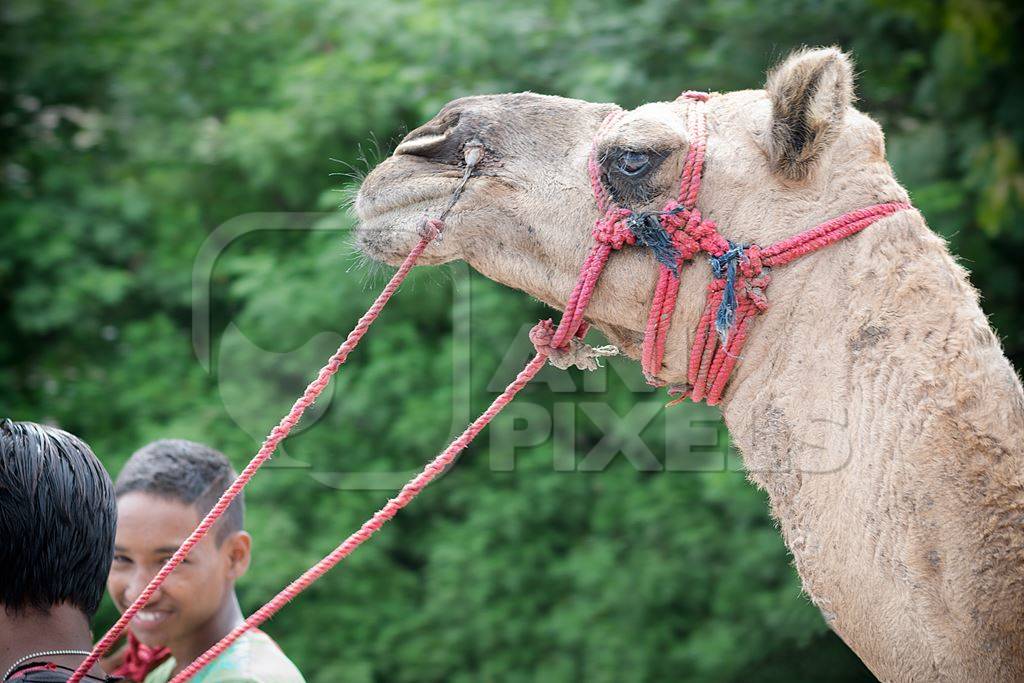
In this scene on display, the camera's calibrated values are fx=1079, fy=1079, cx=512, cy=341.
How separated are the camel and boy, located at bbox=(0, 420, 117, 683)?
0.81m

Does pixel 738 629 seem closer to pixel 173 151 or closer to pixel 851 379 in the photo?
pixel 851 379

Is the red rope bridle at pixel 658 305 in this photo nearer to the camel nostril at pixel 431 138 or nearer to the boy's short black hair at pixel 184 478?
the camel nostril at pixel 431 138

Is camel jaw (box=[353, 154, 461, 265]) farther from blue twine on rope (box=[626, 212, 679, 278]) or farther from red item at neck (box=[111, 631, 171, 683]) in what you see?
red item at neck (box=[111, 631, 171, 683])

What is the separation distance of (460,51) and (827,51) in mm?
3811

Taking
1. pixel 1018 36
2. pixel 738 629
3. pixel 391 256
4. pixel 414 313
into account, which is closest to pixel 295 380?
pixel 414 313

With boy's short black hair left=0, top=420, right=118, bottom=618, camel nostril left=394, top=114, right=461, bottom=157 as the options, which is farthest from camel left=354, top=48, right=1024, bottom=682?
boy's short black hair left=0, top=420, right=118, bottom=618

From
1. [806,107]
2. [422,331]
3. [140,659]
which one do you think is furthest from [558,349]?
[422,331]

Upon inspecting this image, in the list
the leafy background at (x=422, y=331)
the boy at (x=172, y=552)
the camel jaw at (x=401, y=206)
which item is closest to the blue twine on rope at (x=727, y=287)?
the camel jaw at (x=401, y=206)

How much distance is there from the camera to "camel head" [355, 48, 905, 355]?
210cm

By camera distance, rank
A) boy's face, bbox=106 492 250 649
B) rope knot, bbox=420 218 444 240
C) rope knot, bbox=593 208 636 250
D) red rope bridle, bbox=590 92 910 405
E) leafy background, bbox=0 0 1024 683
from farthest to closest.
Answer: leafy background, bbox=0 0 1024 683
boy's face, bbox=106 492 250 649
rope knot, bbox=420 218 444 240
rope knot, bbox=593 208 636 250
red rope bridle, bbox=590 92 910 405

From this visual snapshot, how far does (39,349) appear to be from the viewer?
627cm

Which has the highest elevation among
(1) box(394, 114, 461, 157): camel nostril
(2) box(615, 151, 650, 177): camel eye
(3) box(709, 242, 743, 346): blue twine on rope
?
(1) box(394, 114, 461, 157): camel nostril

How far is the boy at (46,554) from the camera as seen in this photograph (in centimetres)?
193

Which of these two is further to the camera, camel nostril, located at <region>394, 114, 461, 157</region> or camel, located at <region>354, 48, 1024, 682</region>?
camel nostril, located at <region>394, 114, 461, 157</region>
